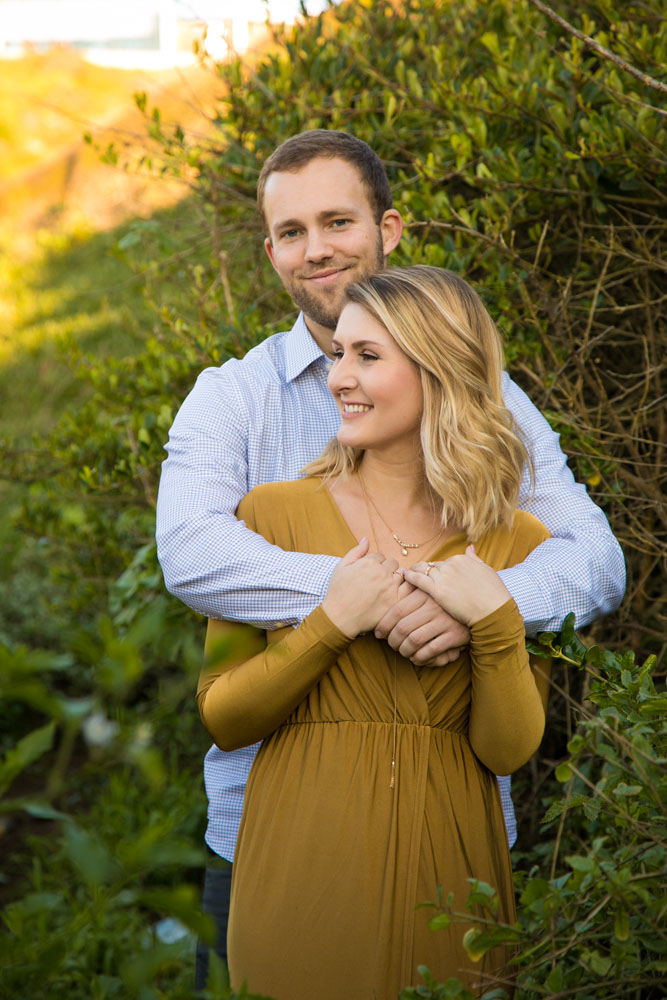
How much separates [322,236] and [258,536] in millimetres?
975

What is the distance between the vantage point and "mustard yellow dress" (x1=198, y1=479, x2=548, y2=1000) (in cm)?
176

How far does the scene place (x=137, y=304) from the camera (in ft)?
30.1

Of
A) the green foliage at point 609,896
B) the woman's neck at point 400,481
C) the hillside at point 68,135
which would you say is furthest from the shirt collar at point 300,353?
the hillside at point 68,135

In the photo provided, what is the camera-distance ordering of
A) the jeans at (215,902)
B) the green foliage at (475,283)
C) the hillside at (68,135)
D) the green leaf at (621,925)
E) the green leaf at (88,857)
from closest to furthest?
the green leaf at (88,857)
the green leaf at (621,925)
the jeans at (215,902)
the green foliage at (475,283)
the hillside at (68,135)

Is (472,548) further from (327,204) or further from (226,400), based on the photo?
(327,204)

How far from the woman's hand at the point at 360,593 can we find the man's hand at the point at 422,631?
0.03 m

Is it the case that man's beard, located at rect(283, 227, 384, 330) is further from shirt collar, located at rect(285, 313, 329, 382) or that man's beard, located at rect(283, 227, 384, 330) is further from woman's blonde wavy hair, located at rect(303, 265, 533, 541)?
woman's blonde wavy hair, located at rect(303, 265, 533, 541)

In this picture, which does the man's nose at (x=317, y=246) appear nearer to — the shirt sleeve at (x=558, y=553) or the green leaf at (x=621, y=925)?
the shirt sleeve at (x=558, y=553)

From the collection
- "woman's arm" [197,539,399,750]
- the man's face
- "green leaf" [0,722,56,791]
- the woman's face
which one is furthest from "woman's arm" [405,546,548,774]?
"green leaf" [0,722,56,791]

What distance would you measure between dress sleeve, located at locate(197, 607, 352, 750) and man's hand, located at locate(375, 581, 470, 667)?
0.31 feet

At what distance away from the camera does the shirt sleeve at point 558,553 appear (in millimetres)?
2012

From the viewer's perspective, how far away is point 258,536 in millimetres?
2047

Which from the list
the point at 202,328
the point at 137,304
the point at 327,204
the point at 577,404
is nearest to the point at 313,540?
the point at 327,204

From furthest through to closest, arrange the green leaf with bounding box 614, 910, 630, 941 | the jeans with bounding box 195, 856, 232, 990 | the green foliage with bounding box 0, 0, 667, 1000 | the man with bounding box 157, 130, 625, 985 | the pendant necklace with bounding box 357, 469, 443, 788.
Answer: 1. the green foliage with bounding box 0, 0, 667, 1000
2. the jeans with bounding box 195, 856, 232, 990
3. the man with bounding box 157, 130, 625, 985
4. the pendant necklace with bounding box 357, 469, 443, 788
5. the green leaf with bounding box 614, 910, 630, 941
